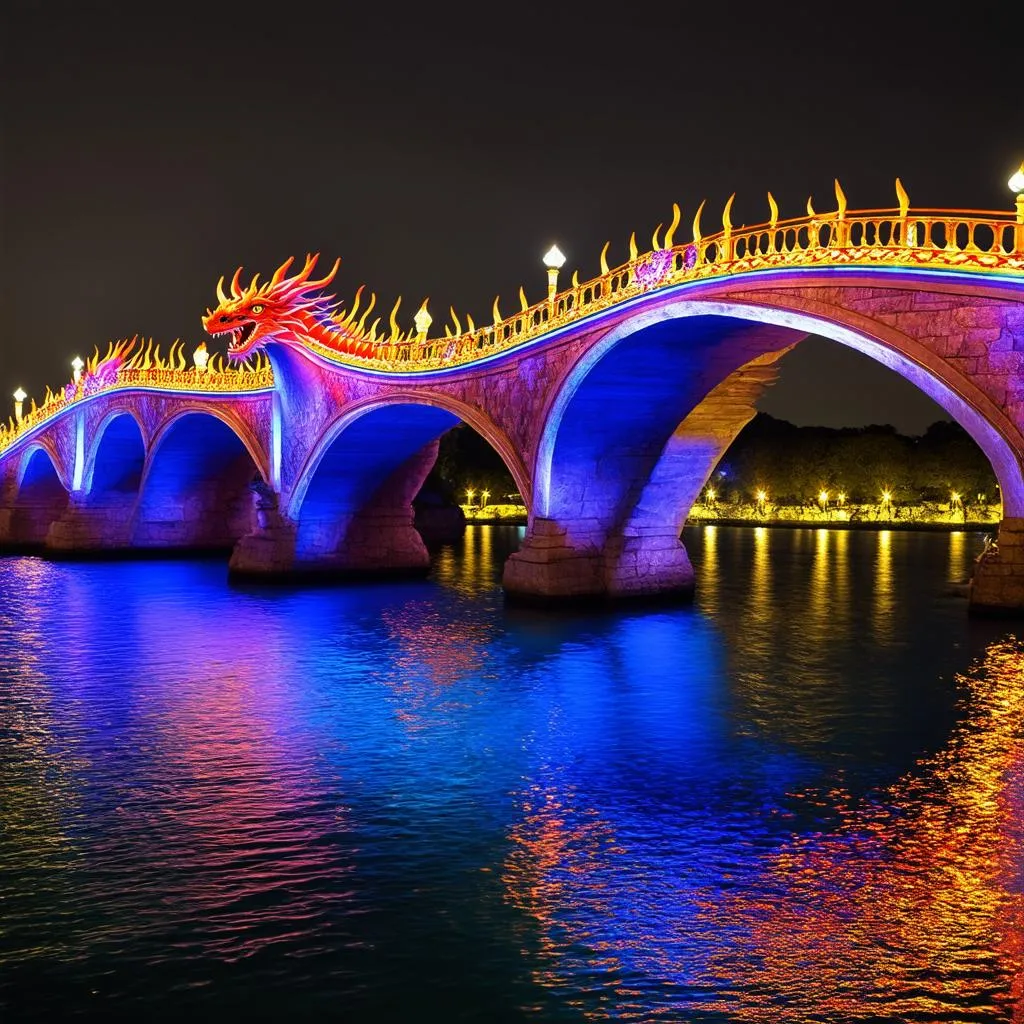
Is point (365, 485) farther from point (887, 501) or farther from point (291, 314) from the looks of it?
point (887, 501)

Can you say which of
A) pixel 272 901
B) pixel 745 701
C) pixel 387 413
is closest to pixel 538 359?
pixel 387 413

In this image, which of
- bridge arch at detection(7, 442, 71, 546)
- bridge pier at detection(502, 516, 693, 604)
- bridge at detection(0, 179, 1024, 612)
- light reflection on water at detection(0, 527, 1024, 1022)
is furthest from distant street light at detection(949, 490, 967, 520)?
light reflection on water at detection(0, 527, 1024, 1022)

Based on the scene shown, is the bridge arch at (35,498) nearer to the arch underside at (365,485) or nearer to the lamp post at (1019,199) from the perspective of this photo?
the arch underside at (365,485)

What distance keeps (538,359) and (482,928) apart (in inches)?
817

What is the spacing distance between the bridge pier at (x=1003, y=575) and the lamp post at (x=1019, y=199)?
4.50 metres

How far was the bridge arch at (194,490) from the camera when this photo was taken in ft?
156

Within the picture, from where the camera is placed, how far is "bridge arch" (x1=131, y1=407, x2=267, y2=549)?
47.6m

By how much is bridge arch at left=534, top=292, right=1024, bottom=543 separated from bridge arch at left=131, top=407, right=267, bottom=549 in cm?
2257

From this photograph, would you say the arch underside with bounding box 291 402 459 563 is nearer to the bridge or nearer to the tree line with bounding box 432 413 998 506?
the bridge

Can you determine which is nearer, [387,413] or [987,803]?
[987,803]

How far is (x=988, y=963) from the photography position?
25.7ft

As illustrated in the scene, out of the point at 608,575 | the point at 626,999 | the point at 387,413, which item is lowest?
the point at 626,999

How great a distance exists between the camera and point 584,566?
92.0 feet

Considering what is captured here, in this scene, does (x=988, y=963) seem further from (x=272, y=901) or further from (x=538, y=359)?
(x=538, y=359)
